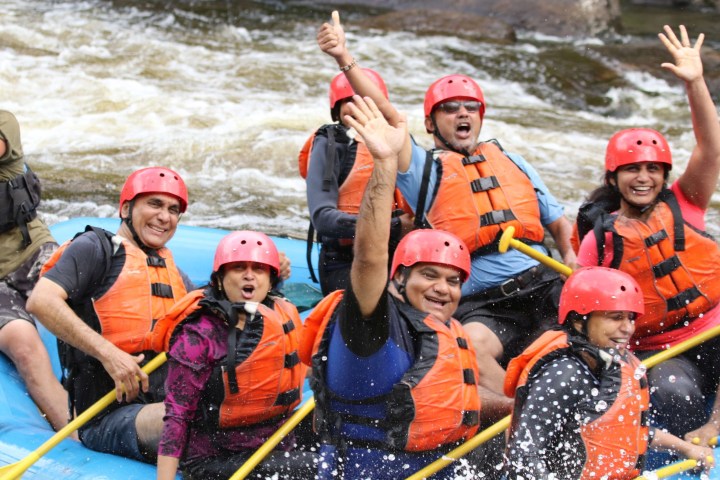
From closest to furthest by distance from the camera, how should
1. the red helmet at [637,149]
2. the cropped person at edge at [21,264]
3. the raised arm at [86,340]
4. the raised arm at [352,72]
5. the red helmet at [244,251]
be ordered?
1. the red helmet at [244,251]
2. the raised arm at [86,340]
3. the red helmet at [637,149]
4. the raised arm at [352,72]
5. the cropped person at edge at [21,264]

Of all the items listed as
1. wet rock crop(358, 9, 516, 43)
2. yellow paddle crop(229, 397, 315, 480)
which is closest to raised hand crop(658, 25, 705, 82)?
yellow paddle crop(229, 397, 315, 480)

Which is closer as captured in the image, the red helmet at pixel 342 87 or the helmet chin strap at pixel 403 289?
the helmet chin strap at pixel 403 289

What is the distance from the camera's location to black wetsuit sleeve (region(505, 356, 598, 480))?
3.06 metres

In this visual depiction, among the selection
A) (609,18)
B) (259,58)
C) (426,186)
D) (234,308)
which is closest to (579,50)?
(609,18)

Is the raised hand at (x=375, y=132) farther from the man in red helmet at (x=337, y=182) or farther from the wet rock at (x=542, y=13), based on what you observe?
the wet rock at (x=542, y=13)

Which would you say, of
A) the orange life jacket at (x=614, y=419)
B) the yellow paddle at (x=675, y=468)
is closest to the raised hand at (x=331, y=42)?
the orange life jacket at (x=614, y=419)

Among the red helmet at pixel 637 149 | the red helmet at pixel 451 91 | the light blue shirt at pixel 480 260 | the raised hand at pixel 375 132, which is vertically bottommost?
the light blue shirt at pixel 480 260

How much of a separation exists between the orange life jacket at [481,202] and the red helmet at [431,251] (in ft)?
2.55

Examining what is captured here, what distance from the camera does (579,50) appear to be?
42.1ft

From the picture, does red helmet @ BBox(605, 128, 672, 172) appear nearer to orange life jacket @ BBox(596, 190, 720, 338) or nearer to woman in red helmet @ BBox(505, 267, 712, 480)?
orange life jacket @ BBox(596, 190, 720, 338)

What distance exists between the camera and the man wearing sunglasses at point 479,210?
4.20m

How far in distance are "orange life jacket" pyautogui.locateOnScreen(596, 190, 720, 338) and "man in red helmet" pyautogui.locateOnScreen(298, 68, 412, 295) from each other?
105cm

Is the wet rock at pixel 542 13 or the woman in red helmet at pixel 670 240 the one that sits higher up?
the wet rock at pixel 542 13

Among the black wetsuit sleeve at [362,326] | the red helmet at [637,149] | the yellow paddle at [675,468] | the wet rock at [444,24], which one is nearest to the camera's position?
the black wetsuit sleeve at [362,326]
